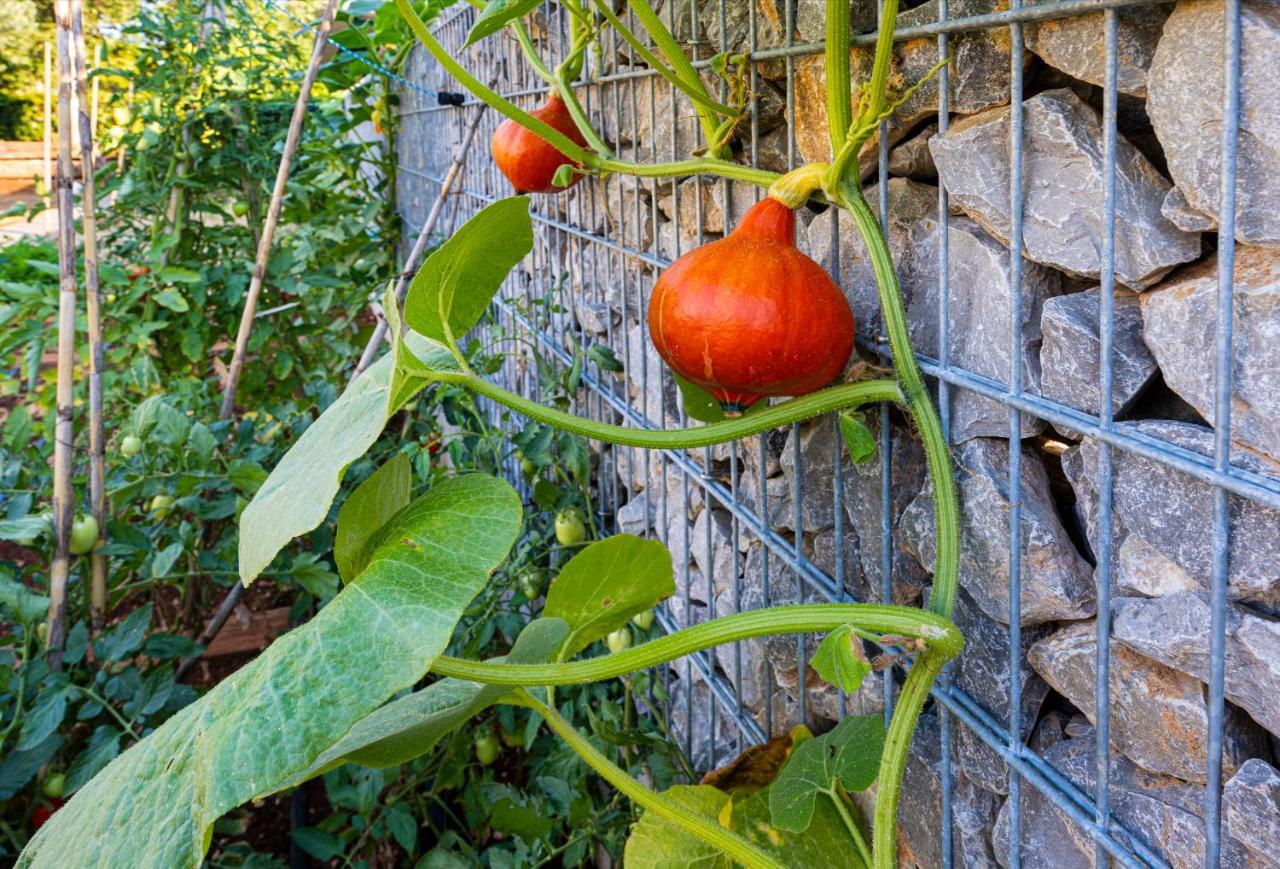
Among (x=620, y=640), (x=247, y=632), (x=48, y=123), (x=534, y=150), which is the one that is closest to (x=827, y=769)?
(x=620, y=640)

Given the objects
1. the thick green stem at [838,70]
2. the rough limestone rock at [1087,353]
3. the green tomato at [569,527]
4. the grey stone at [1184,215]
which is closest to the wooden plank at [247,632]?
the green tomato at [569,527]

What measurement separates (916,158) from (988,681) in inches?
16.9

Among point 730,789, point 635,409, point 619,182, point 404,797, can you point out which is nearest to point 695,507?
point 635,409

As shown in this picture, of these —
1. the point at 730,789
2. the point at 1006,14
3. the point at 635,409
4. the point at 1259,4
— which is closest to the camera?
the point at 1259,4

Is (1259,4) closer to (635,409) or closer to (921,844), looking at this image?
(921,844)

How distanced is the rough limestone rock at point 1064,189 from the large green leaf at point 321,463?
1.45ft

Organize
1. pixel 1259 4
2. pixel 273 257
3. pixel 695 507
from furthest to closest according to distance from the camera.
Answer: pixel 273 257 → pixel 695 507 → pixel 1259 4

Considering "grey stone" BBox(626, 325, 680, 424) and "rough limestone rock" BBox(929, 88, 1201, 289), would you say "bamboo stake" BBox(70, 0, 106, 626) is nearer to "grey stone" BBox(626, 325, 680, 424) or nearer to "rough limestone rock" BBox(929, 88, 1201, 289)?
"grey stone" BBox(626, 325, 680, 424)

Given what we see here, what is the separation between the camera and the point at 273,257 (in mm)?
3188

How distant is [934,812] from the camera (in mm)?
927

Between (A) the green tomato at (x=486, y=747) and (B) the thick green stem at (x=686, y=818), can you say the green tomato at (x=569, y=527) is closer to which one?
(A) the green tomato at (x=486, y=747)

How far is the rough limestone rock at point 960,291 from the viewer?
75cm

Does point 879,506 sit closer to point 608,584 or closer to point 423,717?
point 608,584

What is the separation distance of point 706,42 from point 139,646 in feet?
4.06
